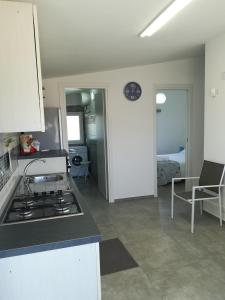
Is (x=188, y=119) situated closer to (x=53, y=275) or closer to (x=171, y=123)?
(x=171, y=123)

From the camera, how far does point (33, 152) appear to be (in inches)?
122

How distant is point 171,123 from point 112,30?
522cm

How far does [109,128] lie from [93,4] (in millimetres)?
2662

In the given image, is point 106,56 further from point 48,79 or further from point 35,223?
point 35,223

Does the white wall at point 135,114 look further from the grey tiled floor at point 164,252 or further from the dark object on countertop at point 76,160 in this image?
the dark object on countertop at point 76,160

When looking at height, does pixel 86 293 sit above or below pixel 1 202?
below

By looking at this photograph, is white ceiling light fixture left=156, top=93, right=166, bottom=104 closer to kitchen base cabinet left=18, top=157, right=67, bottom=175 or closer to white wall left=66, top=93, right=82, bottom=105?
white wall left=66, top=93, right=82, bottom=105

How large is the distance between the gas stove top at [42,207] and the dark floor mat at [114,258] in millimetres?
935

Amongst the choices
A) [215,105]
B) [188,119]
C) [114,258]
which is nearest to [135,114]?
[188,119]

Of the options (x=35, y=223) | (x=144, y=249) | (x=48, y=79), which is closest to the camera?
(x=35, y=223)

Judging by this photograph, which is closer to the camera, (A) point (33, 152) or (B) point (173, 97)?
(A) point (33, 152)

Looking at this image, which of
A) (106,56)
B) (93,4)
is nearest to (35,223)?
(93,4)

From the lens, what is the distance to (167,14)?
1.94 m

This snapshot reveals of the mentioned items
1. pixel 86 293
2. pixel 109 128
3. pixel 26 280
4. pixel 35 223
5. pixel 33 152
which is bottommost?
pixel 86 293
